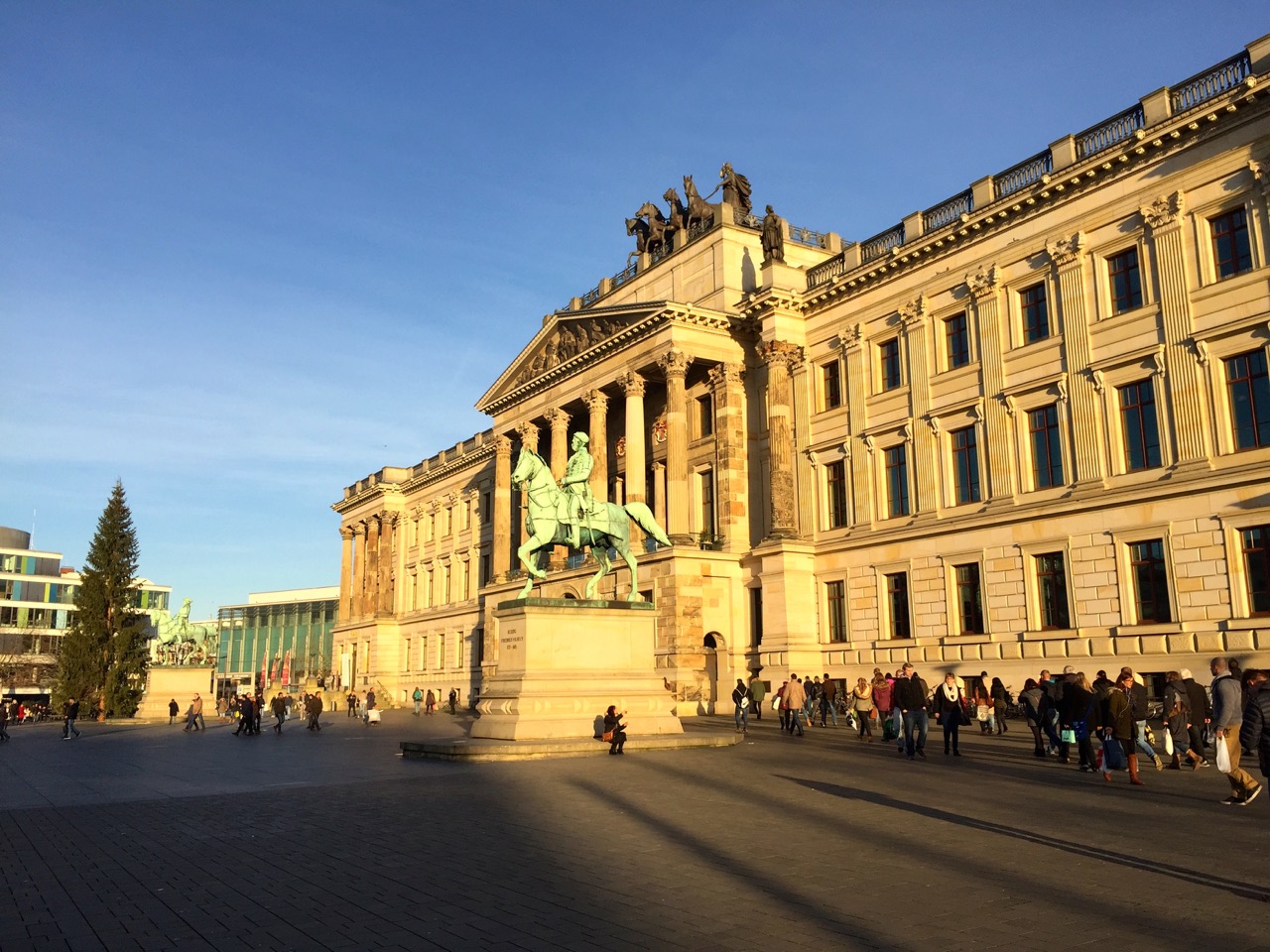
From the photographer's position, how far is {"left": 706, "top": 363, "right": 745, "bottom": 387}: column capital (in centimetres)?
4712

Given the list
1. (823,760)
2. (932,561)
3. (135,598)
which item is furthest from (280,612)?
(823,760)

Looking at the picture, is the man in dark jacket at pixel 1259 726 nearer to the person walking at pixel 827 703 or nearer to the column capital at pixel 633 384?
the person walking at pixel 827 703

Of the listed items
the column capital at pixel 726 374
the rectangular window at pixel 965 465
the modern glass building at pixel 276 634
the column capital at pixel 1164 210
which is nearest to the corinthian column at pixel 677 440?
the column capital at pixel 726 374

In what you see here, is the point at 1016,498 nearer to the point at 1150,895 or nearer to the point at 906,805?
the point at 906,805

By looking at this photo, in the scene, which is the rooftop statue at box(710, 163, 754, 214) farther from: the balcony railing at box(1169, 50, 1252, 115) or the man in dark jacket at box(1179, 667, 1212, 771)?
the man in dark jacket at box(1179, 667, 1212, 771)

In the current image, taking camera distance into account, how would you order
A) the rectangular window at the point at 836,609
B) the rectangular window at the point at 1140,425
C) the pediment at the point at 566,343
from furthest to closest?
the pediment at the point at 566,343
the rectangular window at the point at 836,609
the rectangular window at the point at 1140,425

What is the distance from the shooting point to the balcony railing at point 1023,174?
35000mm

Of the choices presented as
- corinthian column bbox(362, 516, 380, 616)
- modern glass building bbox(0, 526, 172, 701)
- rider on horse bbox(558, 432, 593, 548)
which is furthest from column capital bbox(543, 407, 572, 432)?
modern glass building bbox(0, 526, 172, 701)

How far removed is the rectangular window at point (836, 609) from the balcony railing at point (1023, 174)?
16.7m

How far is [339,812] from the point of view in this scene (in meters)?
13.4

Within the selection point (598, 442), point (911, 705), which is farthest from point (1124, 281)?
point (598, 442)

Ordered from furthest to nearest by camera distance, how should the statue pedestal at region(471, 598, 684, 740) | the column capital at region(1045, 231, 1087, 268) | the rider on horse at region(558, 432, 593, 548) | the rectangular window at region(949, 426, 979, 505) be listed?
the rectangular window at region(949, 426, 979, 505), the column capital at region(1045, 231, 1087, 268), the rider on horse at region(558, 432, 593, 548), the statue pedestal at region(471, 598, 684, 740)

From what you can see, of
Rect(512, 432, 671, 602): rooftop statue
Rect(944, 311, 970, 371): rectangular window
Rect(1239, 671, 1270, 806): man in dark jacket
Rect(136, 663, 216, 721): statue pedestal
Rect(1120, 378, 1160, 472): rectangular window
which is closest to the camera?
Rect(1239, 671, 1270, 806): man in dark jacket

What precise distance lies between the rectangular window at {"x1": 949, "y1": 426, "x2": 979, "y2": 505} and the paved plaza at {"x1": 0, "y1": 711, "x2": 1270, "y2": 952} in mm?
A: 20171
